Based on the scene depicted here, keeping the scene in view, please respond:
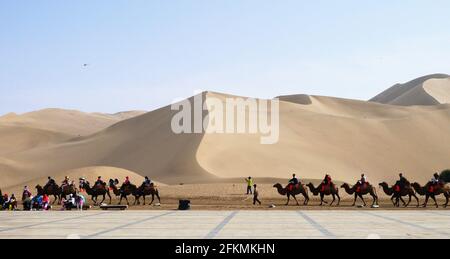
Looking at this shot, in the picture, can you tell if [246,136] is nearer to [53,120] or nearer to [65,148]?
[65,148]

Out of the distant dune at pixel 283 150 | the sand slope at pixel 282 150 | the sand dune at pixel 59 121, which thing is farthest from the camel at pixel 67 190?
the sand dune at pixel 59 121

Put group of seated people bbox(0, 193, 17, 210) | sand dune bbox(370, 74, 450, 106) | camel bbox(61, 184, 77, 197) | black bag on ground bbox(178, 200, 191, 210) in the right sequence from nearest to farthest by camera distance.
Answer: black bag on ground bbox(178, 200, 191, 210), group of seated people bbox(0, 193, 17, 210), camel bbox(61, 184, 77, 197), sand dune bbox(370, 74, 450, 106)

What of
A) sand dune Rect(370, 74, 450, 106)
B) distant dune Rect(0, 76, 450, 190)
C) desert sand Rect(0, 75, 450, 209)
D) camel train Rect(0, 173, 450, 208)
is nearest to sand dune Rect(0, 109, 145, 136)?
desert sand Rect(0, 75, 450, 209)

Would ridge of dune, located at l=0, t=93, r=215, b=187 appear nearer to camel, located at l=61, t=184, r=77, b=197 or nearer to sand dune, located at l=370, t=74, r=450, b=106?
camel, located at l=61, t=184, r=77, b=197

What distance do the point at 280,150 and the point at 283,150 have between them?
0.44 m

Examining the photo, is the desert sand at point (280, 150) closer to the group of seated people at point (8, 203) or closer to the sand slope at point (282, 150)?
the sand slope at point (282, 150)

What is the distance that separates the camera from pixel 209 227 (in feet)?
59.0

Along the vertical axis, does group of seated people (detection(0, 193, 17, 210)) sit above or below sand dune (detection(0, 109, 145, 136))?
below

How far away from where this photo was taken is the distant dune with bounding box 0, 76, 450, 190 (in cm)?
8073

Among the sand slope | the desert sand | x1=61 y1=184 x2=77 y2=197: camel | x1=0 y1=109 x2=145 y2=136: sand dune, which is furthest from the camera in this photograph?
x1=0 y1=109 x2=145 y2=136: sand dune

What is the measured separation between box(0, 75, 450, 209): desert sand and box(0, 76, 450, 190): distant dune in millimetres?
133

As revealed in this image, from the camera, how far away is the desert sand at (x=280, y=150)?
79625 mm

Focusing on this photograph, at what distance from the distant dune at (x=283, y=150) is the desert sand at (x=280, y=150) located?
13cm

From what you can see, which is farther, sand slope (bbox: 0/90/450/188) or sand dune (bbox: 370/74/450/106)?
sand dune (bbox: 370/74/450/106)
